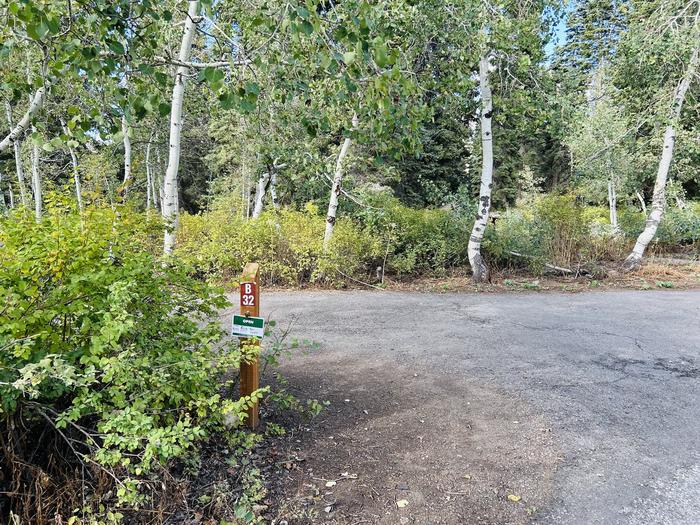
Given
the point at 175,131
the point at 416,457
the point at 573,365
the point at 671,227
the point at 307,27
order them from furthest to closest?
the point at 671,227 < the point at 175,131 < the point at 573,365 < the point at 416,457 < the point at 307,27

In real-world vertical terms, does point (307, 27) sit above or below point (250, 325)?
above

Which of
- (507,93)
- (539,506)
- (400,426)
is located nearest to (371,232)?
(507,93)

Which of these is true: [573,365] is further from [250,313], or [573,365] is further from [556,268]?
[556,268]

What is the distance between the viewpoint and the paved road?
235 centimetres

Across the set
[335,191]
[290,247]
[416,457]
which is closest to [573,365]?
[416,457]

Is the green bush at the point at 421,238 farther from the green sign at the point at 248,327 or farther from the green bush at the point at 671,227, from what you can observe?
the green sign at the point at 248,327

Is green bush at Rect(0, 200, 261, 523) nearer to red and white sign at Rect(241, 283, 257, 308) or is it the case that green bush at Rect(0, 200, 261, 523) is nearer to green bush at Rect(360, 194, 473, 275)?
red and white sign at Rect(241, 283, 257, 308)

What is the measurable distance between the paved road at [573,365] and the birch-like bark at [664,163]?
82.1 inches

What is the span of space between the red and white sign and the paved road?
52.6 inches

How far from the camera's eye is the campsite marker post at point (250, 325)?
8.61 feet

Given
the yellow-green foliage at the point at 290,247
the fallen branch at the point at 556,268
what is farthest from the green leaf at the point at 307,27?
the fallen branch at the point at 556,268

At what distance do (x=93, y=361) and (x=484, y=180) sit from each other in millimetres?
7915

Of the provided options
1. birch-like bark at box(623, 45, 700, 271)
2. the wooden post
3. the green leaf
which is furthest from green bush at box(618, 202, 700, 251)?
the green leaf

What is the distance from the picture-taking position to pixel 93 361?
1892 mm
